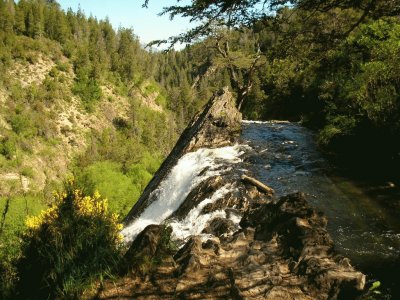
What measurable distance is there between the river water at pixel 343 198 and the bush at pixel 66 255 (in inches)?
174

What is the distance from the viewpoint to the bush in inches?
171

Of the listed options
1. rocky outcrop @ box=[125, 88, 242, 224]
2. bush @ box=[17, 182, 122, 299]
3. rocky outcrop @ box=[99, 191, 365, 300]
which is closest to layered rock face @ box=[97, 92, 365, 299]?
rocky outcrop @ box=[99, 191, 365, 300]

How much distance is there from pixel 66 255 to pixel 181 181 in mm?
9062

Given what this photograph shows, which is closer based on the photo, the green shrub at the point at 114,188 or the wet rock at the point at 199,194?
the wet rock at the point at 199,194

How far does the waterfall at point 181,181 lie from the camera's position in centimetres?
1241

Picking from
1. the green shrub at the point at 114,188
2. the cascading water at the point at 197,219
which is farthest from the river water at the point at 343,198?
the green shrub at the point at 114,188

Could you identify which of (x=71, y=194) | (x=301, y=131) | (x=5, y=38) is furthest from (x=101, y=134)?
(x=71, y=194)

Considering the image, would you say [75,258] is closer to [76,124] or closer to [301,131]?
[301,131]

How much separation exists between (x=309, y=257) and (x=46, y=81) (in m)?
70.0

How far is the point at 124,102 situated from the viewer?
84.8 meters

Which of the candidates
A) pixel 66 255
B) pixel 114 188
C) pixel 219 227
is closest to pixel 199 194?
pixel 219 227

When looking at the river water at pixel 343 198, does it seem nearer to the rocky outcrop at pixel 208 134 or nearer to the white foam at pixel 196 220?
the rocky outcrop at pixel 208 134

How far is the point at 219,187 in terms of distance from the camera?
36.5 feet

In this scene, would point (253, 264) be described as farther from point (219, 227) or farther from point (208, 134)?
point (208, 134)
